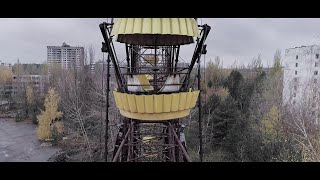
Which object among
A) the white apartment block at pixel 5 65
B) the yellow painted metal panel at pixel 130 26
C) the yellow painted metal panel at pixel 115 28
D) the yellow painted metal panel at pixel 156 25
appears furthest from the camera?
the white apartment block at pixel 5 65

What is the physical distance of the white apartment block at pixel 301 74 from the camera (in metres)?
12.9

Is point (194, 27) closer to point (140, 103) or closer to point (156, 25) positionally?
point (156, 25)

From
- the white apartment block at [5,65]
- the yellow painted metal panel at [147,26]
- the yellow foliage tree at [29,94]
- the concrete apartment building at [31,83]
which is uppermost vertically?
the white apartment block at [5,65]

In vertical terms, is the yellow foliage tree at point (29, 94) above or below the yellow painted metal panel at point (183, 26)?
below

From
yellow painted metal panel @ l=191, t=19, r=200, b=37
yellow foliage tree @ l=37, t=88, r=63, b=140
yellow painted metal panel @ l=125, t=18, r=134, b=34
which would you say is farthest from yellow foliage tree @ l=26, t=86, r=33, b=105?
yellow painted metal panel @ l=191, t=19, r=200, b=37

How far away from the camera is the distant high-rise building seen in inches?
856

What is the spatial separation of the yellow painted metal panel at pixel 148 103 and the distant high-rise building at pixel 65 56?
685 inches

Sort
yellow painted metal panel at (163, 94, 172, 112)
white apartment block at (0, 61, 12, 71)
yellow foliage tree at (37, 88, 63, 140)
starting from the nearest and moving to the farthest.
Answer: yellow painted metal panel at (163, 94, 172, 112), yellow foliage tree at (37, 88, 63, 140), white apartment block at (0, 61, 12, 71)

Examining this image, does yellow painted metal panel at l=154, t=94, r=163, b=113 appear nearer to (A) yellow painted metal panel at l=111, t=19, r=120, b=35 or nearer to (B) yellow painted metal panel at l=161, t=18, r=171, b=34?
(B) yellow painted metal panel at l=161, t=18, r=171, b=34

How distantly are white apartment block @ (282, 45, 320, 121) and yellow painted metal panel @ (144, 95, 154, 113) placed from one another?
983 centimetres

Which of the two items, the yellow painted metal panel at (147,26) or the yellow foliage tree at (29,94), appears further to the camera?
the yellow foliage tree at (29,94)

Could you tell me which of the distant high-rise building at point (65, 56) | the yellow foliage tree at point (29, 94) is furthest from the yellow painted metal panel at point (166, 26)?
the yellow foliage tree at point (29, 94)

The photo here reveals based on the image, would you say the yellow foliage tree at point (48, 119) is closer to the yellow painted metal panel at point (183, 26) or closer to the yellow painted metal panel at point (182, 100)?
the yellow painted metal panel at point (182, 100)

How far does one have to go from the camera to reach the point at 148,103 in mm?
Result: 4066
